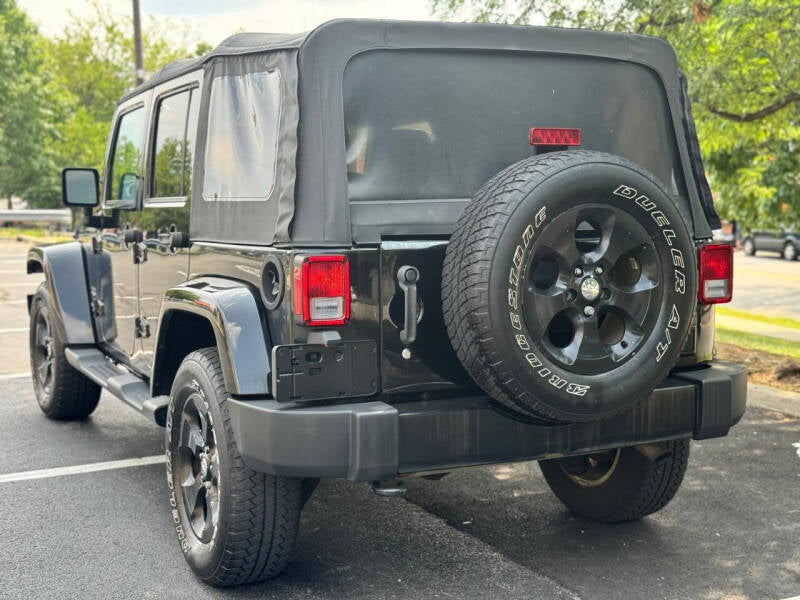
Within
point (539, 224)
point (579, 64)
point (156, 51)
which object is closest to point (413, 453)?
point (539, 224)

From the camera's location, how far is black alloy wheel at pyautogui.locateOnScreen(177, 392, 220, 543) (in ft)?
12.2

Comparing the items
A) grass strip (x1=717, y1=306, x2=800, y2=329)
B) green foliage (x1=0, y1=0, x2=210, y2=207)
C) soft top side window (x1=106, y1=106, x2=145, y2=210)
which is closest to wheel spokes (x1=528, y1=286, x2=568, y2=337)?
soft top side window (x1=106, y1=106, x2=145, y2=210)

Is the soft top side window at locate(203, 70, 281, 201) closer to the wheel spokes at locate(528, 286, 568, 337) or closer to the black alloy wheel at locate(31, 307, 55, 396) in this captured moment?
the wheel spokes at locate(528, 286, 568, 337)

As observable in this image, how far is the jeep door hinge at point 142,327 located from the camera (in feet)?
16.5

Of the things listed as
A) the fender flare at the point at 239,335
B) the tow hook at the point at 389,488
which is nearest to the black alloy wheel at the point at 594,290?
the tow hook at the point at 389,488

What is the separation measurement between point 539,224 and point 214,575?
1.80 metres

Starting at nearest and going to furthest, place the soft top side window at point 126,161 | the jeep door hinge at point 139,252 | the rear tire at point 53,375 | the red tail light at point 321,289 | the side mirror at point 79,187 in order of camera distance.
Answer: the red tail light at point 321,289
the jeep door hinge at point 139,252
the soft top side window at point 126,161
the side mirror at point 79,187
the rear tire at point 53,375

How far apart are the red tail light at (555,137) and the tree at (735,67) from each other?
14.0ft

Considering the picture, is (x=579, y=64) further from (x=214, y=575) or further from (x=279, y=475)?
(x=214, y=575)

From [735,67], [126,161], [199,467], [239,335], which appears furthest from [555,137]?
[735,67]

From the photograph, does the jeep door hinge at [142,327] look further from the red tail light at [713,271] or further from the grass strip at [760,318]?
the grass strip at [760,318]

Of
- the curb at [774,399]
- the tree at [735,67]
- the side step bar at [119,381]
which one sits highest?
the tree at [735,67]

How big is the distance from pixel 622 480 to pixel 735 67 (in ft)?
17.1

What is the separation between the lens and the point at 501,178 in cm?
331
